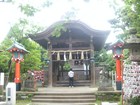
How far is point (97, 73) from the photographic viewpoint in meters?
22.4

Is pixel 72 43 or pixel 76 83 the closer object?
pixel 72 43

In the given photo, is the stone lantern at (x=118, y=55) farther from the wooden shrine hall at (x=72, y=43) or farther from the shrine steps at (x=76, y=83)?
the shrine steps at (x=76, y=83)

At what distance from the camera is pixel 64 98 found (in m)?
17.8

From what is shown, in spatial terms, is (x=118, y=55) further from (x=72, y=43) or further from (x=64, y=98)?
(x=64, y=98)

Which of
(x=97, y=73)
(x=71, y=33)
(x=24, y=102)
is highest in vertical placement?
(x=71, y=33)

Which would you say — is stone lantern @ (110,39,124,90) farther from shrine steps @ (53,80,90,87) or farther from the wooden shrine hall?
shrine steps @ (53,80,90,87)

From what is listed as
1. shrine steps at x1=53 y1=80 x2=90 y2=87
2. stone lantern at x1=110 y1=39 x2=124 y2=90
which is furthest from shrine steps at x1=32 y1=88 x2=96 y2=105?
shrine steps at x1=53 y1=80 x2=90 y2=87

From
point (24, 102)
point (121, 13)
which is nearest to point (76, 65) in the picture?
point (121, 13)

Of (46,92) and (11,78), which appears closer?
(46,92)

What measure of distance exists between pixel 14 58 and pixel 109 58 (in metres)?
23.5

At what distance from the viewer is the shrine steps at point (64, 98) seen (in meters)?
17.1

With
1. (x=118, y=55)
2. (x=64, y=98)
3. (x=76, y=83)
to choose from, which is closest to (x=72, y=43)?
(x=76, y=83)

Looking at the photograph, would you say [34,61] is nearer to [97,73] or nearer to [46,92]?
[97,73]

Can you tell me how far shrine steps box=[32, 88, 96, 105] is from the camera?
17.1 meters
